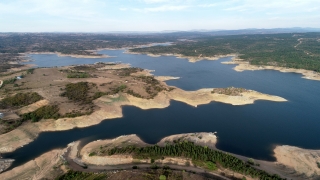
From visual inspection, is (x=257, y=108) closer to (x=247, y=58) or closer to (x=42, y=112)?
(x=42, y=112)

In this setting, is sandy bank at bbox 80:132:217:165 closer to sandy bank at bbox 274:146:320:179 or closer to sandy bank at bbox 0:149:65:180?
sandy bank at bbox 0:149:65:180

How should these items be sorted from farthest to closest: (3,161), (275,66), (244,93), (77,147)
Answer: (275,66), (244,93), (77,147), (3,161)

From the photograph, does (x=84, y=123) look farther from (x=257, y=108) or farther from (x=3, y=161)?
(x=257, y=108)

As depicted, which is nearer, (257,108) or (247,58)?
(257,108)

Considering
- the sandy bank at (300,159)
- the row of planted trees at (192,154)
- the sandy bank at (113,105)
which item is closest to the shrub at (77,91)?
the sandy bank at (113,105)

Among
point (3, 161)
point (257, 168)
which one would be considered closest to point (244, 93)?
point (257, 168)

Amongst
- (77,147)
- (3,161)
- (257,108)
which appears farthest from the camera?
(257,108)

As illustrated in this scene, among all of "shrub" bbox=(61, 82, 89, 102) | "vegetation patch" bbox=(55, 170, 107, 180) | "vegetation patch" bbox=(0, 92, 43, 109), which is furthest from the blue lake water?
"vegetation patch" bbox=(0, 92, 43, 109)
